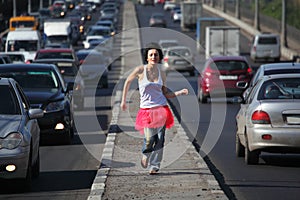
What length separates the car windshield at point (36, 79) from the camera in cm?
2073

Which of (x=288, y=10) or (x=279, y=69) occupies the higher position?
(x=279, y=69)

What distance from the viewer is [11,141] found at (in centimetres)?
1293

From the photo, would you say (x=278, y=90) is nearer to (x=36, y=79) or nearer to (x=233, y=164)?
(x=233, y=164)

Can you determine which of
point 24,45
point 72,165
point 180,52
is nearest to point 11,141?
point 72,165

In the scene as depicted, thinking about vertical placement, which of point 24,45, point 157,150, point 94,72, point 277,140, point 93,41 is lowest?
point 93,41

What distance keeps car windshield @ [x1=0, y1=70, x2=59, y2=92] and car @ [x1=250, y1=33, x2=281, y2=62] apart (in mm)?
46739

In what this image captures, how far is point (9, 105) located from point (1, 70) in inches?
267

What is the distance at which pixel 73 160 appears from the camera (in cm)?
1695

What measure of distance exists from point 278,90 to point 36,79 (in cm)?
657

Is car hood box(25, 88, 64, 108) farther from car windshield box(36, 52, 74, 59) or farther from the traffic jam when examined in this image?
car windshield box(36, 52, 74, 59)

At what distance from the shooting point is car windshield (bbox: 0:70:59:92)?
20734 millimetres

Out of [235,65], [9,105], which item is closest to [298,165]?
[9,105]

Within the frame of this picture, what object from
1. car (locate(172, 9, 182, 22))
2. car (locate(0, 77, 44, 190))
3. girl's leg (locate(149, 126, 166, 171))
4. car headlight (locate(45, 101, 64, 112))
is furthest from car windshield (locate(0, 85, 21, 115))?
car (locate(172, 9, 182, 22))

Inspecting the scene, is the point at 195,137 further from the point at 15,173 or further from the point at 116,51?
the point at 116,51
